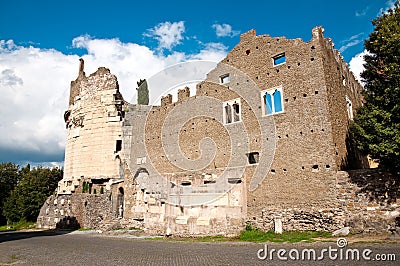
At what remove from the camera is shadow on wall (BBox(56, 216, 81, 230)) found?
25297 millimetres

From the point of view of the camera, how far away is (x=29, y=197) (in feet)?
115

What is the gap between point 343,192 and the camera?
1588cm

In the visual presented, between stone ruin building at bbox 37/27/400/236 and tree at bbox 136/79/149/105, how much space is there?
27.9 ft

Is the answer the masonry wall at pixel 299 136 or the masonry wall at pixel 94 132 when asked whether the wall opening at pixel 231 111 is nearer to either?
the masonry wall at pixel 299 136

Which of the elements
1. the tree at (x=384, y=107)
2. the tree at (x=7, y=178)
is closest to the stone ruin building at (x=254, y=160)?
the tree at (x=384, y=107)

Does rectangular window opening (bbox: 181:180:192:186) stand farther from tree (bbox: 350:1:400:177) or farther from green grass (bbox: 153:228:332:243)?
tree (bbox: 350:1:400:177)

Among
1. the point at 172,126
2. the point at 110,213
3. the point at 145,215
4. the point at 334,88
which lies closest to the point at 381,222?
the point at 334,88

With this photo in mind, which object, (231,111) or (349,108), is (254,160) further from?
(349,108)

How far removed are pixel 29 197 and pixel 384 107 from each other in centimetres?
3523

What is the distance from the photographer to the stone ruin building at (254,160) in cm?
1652

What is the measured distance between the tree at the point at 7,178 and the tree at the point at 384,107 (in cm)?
4581

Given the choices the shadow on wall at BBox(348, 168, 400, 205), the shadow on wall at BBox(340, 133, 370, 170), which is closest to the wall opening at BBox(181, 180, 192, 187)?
the shadow on wall at BBox(340, 133, 370, 170)

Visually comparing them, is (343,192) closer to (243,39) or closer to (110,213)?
(243,39)

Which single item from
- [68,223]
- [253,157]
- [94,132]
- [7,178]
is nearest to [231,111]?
[253,157]
